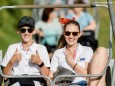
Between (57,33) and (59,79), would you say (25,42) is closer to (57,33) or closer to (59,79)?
(59,79)

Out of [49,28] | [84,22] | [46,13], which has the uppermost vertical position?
[46,13]

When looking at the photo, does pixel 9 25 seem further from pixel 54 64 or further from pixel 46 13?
pixel 54 64

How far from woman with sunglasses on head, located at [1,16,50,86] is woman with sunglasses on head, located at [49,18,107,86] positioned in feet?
0.43

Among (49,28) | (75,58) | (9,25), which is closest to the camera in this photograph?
(75,58)

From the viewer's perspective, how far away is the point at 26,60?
310 inches

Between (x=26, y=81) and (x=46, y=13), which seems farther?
(x=46, y=13)

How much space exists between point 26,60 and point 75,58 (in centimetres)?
53

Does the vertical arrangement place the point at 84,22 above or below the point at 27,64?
above

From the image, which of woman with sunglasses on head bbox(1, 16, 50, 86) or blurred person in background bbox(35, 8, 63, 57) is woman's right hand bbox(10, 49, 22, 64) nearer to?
woman with sunglasses on head bbox(1, 16, 50, 86)

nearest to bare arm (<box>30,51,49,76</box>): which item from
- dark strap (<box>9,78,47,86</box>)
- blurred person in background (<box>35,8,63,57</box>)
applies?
dark strap (<box>9,78,47,86</box>)

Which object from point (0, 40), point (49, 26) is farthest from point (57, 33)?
point (0, 40)

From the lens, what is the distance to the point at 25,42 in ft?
26.2

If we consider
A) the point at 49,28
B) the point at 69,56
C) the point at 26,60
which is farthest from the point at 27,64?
the point at 49,28

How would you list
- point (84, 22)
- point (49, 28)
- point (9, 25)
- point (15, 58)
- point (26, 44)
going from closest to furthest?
1. point (15, 58)
2. point (26, 44)
3. point (84, 22)
4. point (49, 28)
5. point (9, 25)
